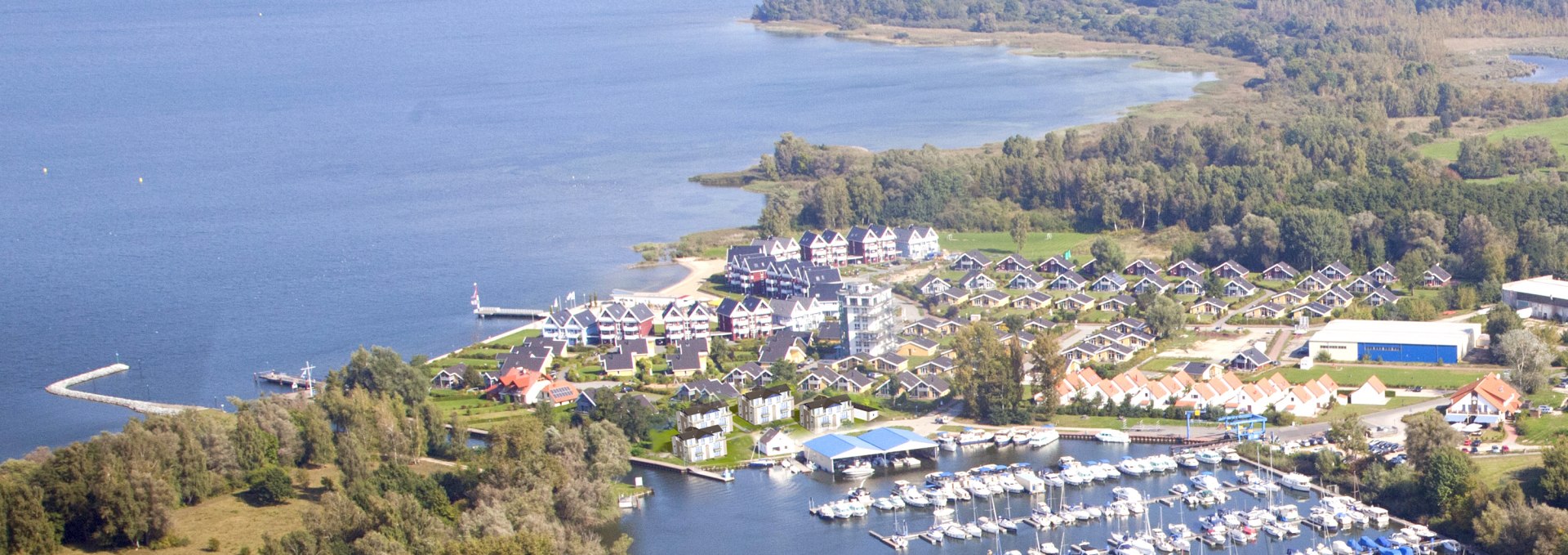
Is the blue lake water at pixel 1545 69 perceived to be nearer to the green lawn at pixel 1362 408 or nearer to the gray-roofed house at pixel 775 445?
the green lawn at pixel 1362 408

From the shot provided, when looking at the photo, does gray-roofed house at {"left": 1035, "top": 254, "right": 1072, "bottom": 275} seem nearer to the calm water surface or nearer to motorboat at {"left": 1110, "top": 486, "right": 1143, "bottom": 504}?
the calm water surface

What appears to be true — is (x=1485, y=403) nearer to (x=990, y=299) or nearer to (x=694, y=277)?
(x=990, y=299)

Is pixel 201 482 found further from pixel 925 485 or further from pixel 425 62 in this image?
pixel 425 62

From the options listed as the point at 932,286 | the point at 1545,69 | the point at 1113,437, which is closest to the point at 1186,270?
the point at 932,286

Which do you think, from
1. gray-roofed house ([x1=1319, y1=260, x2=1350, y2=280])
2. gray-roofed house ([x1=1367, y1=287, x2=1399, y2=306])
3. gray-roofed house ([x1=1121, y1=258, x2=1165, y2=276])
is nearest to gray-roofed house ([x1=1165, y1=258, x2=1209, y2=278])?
gray-roofed house ([x1=1121, y1=258, x2=1165, y2=276])

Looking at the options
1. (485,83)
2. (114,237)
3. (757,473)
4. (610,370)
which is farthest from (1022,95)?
(757,473)

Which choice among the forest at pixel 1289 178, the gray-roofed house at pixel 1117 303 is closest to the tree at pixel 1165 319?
the gray-roofed house at pixel 1117 303
